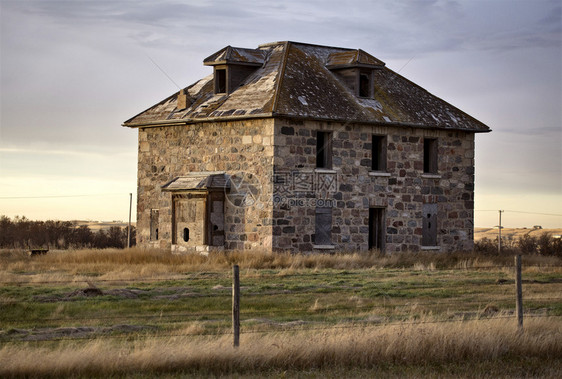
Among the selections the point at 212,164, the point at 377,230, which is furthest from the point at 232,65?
the point at 377,230

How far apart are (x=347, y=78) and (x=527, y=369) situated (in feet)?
66.1

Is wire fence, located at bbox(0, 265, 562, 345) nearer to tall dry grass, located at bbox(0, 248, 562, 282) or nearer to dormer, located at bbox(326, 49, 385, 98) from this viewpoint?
tall dry grass, located at bbox(0, 248, 562, 282)

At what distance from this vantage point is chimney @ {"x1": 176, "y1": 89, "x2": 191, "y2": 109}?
30.4 metres

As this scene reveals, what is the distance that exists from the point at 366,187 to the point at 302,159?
2.78m

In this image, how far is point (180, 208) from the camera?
2866cm

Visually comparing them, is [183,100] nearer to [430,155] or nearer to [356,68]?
[356,68]

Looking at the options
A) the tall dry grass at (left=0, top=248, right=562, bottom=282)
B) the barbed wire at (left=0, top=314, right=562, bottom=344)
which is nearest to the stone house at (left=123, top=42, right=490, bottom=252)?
the tall dry grass at (left=0, top=248, right=562, bottom=282)

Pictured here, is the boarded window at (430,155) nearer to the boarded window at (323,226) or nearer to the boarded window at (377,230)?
the boarded window at (377,230)

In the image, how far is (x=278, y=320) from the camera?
1502 centimetres

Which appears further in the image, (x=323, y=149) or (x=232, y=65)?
(x=232, y=65)

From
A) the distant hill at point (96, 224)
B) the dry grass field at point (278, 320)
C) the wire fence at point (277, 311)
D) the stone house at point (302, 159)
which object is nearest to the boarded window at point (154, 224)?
the stone house at point (302, 159)

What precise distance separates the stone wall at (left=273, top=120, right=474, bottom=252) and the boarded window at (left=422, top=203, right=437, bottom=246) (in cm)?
22

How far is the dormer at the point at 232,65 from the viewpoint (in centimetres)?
2962

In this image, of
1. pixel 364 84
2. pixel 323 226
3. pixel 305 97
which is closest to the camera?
pixel 323 226
